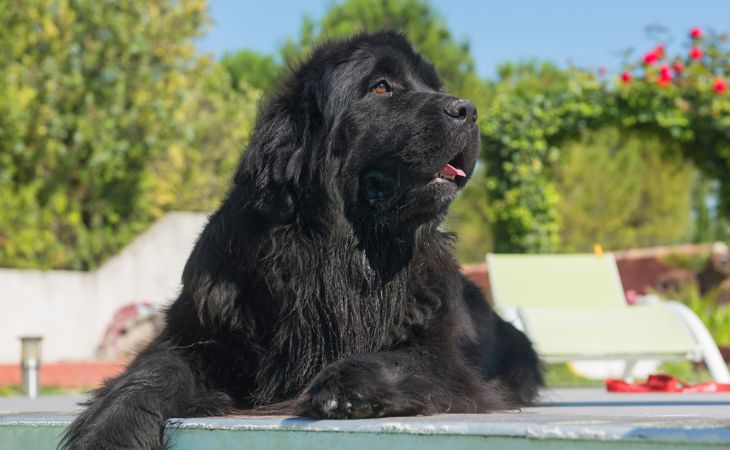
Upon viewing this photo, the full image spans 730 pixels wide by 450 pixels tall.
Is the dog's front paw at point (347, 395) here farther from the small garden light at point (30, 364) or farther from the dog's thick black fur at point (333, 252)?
the small garden light at point (30, 364)

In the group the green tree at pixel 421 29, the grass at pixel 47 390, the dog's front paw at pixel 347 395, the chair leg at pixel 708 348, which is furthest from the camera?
the green tree at pixel 421 29

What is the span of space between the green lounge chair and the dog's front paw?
13.1 ft

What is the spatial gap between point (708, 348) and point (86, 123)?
24.3ft

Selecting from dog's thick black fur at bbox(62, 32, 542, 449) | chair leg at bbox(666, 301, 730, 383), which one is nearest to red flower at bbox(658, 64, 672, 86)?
chair leg at bbox(666, 301, 730, 383)

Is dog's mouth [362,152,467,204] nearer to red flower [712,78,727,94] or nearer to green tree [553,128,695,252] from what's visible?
red flower [712,78,727,94]

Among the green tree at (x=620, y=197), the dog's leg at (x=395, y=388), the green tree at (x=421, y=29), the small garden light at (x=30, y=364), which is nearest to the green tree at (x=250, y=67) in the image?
the green tree at (x=421, y=29)

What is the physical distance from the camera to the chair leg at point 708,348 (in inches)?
249

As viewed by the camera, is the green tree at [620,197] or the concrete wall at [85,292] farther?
the green tree at [620,197]

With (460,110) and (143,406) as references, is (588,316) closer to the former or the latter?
(460,110)

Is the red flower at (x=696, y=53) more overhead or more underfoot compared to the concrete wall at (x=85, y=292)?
more overhead

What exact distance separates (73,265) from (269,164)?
878 centimetres

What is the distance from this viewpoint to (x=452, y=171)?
3.14 metres

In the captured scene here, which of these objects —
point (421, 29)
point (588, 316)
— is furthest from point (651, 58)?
point (421, 29)

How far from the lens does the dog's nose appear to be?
304 cm
